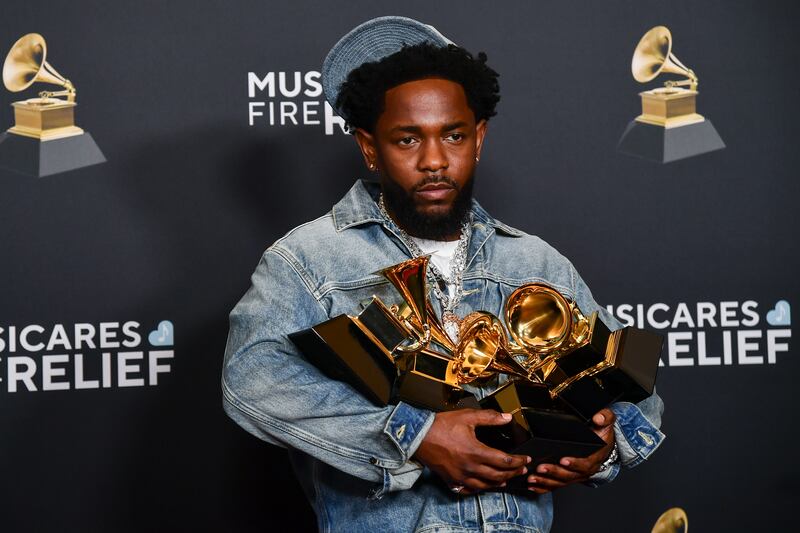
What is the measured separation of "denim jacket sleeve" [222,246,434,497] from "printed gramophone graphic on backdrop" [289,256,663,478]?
0.02 meters

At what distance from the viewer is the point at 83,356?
83.6 inches

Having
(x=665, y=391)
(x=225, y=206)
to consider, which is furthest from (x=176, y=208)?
(x=665, y=391)

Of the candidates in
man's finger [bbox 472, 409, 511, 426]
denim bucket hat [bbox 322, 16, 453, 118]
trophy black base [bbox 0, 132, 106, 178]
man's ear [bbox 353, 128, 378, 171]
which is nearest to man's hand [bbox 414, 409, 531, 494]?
man's finger [bbox 472, 409, 511, 426]

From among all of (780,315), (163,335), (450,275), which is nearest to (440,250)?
(450,275)

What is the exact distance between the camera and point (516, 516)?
1.49m

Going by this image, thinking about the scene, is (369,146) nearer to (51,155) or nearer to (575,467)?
(575,467)

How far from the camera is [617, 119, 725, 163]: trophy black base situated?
2260mm

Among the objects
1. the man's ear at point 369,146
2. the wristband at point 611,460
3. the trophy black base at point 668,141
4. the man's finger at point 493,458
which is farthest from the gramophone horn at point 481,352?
the trophy black base at point 668,141

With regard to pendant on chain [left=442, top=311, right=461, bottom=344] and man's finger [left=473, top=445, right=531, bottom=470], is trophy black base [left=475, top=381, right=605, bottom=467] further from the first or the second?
pendant on chain [left=442, top=311, right=461, bottom=344]

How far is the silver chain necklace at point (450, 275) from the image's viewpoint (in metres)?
1.52

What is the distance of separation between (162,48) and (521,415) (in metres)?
1.25

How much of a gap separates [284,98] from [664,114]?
873 millimetres

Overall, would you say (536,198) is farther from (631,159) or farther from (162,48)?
(162,48)

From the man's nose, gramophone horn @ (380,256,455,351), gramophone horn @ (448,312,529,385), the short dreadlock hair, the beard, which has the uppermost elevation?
the short dreadlock hair
